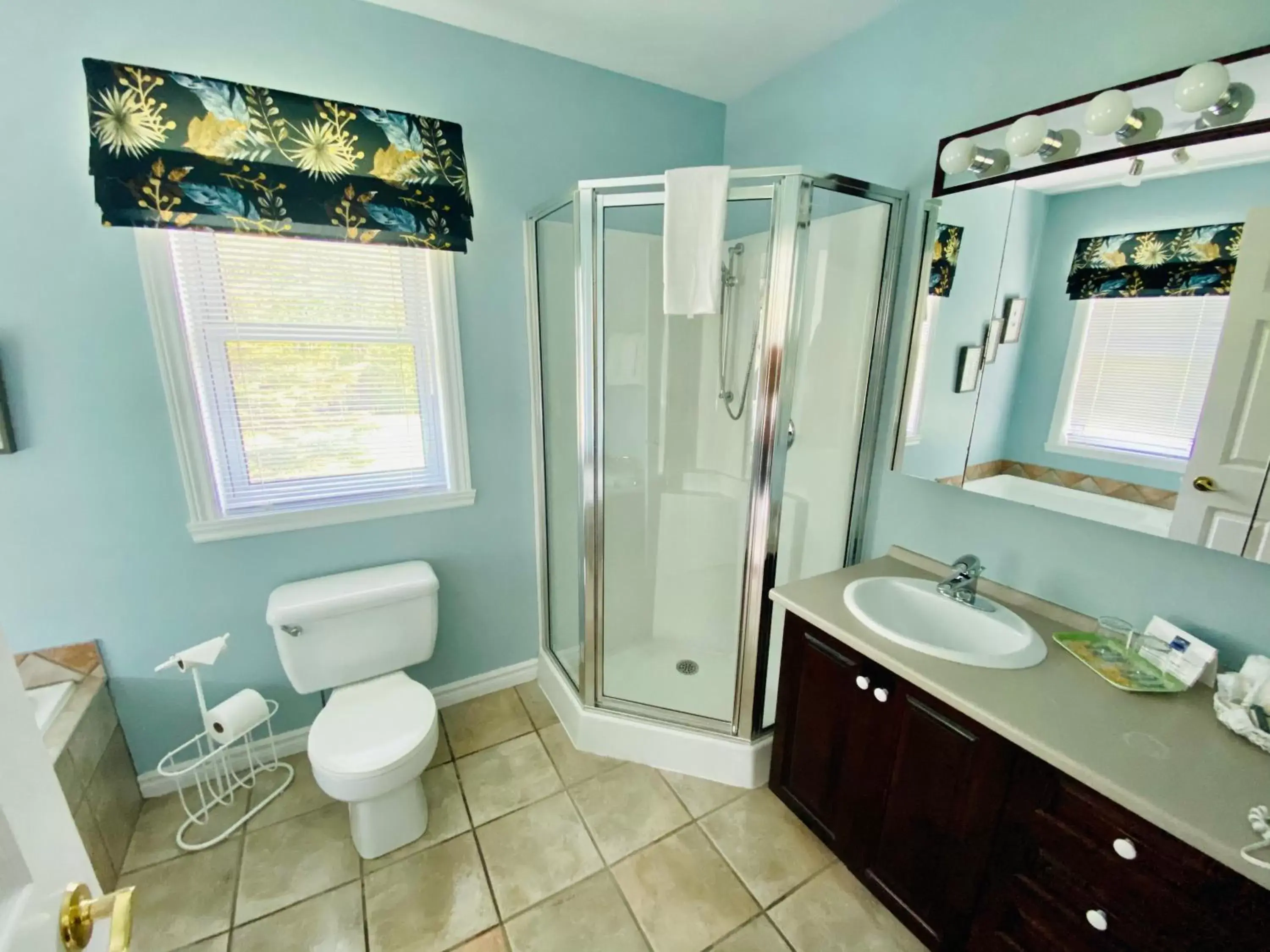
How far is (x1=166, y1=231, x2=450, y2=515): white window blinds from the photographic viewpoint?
1.65 meters

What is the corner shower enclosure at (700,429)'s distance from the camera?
168 cm

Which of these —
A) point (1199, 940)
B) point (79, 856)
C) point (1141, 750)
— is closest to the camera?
Answer: point (79, 856)

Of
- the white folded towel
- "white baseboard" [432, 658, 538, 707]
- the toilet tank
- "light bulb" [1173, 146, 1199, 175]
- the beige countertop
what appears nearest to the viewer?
the beige countertop

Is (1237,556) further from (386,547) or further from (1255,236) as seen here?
(386,547)

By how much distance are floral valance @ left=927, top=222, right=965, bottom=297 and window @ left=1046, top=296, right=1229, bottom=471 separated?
0.36 meters

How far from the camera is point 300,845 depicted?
168 cm

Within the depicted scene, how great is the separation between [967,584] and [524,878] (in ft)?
5.16

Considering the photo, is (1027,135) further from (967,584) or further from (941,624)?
(941,624)

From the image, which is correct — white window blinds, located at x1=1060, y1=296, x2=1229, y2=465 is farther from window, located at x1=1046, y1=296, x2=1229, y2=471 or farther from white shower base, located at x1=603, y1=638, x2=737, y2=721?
white shower base, located at x1=603, y1=638, x2=737, y2=721

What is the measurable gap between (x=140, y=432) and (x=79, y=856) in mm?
1360

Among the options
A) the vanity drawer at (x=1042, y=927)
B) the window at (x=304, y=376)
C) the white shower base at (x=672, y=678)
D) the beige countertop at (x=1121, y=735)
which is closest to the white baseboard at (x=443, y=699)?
the white shower base at (x=672, y=678)

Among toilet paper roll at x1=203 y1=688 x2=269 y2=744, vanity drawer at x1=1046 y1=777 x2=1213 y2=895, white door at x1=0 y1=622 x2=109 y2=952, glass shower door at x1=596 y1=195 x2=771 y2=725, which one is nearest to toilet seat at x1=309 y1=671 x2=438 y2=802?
toilet paper roll at x1=203 y1=688 x2=269 y2=744

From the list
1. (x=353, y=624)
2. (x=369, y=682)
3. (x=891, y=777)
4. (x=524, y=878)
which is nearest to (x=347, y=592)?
(x=353, y=624)

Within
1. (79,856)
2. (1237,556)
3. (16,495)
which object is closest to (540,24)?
(16,495)
